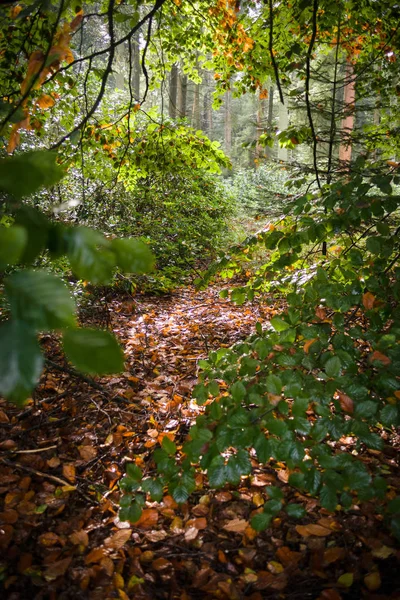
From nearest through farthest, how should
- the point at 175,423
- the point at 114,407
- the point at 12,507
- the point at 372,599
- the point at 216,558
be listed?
the point at 372,599 < the point at 216,558 < the point at 12,507 < the point at 175,423 < the point at 114,407

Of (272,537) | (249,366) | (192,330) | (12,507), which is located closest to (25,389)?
(249,366)

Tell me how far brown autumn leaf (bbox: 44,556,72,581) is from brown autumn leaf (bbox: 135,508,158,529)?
39 centimetres

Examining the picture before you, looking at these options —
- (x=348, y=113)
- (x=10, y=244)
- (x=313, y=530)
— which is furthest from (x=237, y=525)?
(x=348, y=113)

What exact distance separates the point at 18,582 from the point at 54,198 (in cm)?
542

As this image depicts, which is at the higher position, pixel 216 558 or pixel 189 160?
pixel 189 160

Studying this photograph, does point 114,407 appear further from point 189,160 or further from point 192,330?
point 189,160

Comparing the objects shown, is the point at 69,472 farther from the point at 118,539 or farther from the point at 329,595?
the point at 329,595

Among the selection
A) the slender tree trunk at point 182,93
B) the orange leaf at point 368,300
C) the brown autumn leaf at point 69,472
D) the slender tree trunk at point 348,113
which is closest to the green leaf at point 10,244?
the orange leaf at point 368,300

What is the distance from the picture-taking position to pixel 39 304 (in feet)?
1.32

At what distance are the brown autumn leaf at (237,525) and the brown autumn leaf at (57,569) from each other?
0.83m

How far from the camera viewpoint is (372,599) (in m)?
1.50

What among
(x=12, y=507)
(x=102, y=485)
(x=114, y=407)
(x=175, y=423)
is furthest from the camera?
(x=114, y=407)

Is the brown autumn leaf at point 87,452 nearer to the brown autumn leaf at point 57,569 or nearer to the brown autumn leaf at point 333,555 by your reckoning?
the brown autumn leaf at point 57,569

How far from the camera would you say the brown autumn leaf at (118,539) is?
72.7 inches
